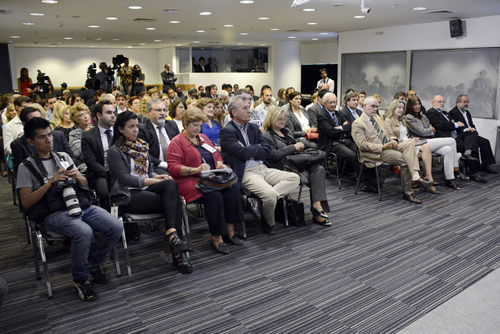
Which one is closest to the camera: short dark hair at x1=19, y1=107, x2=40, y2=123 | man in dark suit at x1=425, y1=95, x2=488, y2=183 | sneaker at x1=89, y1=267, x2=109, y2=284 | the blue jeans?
the blue jeans

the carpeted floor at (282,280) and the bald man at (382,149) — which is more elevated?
the bald man at (382,149)

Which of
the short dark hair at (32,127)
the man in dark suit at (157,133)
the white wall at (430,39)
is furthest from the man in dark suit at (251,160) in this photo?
the white wall at (430,39)

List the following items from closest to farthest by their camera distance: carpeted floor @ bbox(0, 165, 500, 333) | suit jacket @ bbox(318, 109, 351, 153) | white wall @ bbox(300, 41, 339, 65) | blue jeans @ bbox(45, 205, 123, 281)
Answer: carpeted floor @ bbox(0, 165, 500, 333) → blue jeans @ bbox(45, 205, 123, 281) → suit jacket @ bbox(318, 109, 351, 153) → white wall @ bbox(300, 41, 339, 65)

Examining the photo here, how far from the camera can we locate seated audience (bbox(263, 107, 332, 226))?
178 inches

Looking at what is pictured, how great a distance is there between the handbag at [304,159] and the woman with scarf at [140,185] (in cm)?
156

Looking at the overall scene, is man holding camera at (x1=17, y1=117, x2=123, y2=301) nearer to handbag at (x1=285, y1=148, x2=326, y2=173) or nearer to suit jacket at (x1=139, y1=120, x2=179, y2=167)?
suit jacket at (x1=139, y1=120, x2=179, y2=167)

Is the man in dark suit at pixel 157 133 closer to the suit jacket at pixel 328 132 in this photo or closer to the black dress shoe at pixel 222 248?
the black dress shoe at pixel 222 248

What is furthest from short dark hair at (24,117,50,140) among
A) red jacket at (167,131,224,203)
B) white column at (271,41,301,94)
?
white column at (271,41,301,94)

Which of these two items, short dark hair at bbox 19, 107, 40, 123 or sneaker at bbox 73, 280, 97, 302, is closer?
sneaker at bbox 73, 280, 97, 302

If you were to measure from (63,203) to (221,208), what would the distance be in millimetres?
1360

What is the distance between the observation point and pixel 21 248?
13.3 ft

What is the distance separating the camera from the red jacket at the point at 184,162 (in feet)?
12.3

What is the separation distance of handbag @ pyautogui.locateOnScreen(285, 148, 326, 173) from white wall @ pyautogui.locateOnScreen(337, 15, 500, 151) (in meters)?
5.73

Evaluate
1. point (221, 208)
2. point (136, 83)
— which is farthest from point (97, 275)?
point (136, 83)
